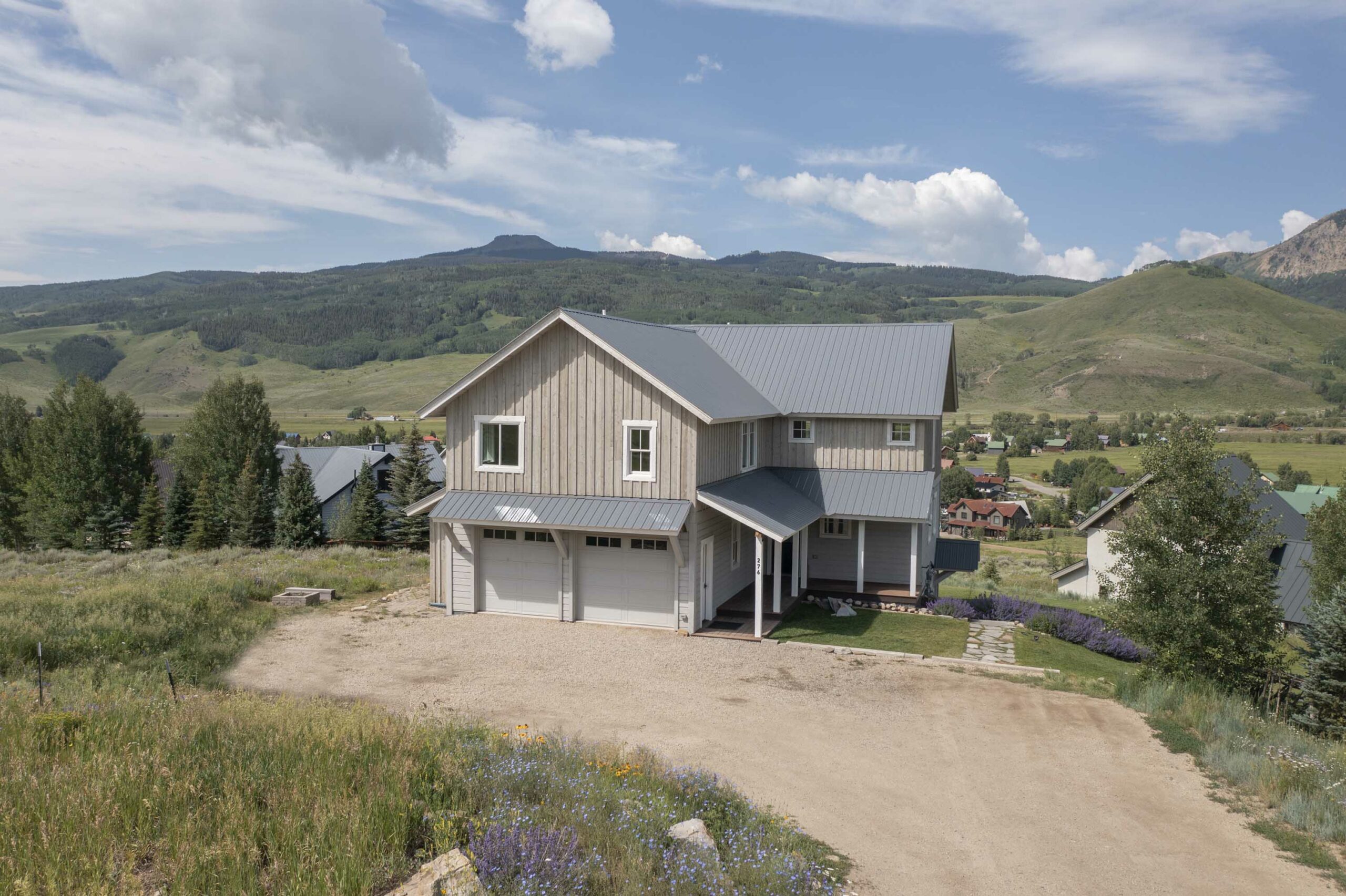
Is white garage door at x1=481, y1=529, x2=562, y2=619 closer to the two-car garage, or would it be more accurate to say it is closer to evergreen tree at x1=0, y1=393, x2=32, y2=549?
the two-car garage

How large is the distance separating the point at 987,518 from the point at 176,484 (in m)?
77.6

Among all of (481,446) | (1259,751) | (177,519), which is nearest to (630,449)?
(481,446)

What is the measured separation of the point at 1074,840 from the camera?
9.74m

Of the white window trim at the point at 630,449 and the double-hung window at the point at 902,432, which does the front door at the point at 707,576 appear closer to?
the white window trim at the point at 630,449

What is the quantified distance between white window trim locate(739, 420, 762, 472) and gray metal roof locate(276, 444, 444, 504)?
3451cm

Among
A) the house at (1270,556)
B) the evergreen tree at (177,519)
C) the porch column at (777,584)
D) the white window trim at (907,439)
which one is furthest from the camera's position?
the evergreen tree at (177,519)

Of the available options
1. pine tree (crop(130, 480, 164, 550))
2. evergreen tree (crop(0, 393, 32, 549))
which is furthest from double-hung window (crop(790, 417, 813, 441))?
evergreen tree (crop(0, 393, 32, 549))

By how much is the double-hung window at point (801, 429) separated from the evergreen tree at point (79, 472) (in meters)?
37.8

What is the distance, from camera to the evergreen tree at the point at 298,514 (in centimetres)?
3891

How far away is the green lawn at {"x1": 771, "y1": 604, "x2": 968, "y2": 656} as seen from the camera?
1906 centimetres

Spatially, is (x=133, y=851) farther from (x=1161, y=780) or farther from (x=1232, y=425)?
(x=1232, y=425)

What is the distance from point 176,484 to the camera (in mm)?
41281

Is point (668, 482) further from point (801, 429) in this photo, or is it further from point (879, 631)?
point (801, 429)

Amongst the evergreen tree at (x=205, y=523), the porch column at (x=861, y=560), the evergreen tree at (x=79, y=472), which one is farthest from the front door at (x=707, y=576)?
the evergreen tree at (x=79, y=472)
